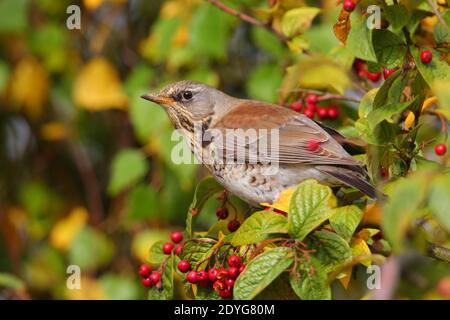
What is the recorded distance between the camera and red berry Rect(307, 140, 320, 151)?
297 centimetres

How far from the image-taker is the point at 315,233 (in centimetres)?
213

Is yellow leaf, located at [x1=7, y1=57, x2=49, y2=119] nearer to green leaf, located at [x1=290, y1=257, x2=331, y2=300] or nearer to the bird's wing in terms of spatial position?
the bird's wing

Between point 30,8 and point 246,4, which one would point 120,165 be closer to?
point 246,4

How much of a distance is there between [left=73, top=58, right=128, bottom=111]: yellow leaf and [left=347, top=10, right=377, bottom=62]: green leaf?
2608 mm

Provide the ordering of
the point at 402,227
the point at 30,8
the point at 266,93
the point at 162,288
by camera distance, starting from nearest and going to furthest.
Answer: the point at 402,227 < the point at 162,288 < the point at 266,93 < the point at 30,8

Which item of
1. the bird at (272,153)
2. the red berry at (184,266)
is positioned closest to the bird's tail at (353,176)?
the bird at (272,153)

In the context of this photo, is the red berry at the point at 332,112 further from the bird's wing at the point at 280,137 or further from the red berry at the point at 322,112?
the bird's wing at the point at 280,137

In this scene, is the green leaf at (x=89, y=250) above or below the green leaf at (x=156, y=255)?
below

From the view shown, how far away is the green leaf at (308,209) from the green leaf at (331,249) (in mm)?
52

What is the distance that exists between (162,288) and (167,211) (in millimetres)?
2212

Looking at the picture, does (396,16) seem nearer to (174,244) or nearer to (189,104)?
(174,244)

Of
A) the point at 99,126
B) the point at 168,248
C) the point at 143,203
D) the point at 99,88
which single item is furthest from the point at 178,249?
the point at 99,126

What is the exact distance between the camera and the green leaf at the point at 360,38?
2318 mm
